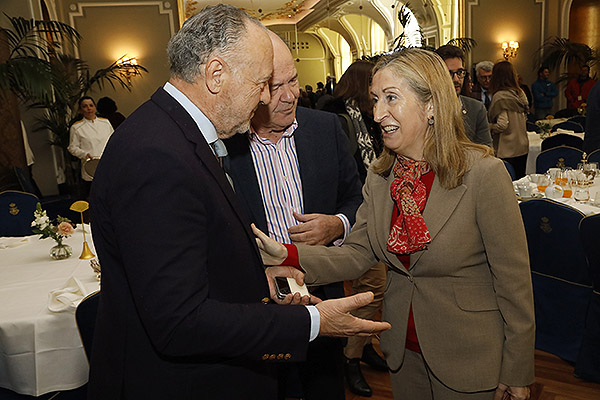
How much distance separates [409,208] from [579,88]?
11.0 meters

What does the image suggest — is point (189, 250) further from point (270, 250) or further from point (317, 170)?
point (317, 170)

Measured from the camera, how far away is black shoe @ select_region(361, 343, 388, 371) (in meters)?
3.27

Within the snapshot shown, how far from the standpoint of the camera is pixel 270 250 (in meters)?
1.72

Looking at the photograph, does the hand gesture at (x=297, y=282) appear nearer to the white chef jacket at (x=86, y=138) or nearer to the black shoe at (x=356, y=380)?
the black shoe at (x=356, y=380)

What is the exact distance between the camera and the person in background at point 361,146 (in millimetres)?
→ 3070

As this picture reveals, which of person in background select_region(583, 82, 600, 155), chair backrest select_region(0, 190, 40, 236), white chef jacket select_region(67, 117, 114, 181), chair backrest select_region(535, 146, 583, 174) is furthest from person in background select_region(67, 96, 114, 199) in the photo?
person in background select_region(583, 82, 600, 155)

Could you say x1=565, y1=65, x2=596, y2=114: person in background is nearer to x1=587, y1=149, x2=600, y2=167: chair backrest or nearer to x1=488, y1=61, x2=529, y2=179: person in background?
x1=488, y1=61, x2=529, y2=179: person in background

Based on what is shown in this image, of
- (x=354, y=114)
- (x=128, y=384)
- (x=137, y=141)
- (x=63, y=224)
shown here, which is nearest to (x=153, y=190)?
(x=137, y=141)

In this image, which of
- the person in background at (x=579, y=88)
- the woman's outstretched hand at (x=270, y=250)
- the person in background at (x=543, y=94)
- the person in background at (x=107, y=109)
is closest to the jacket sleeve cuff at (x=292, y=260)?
the woman's outstretched hand at (x=270, y=250)

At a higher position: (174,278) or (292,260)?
(174,278)

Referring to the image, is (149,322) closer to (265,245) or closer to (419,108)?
(265,245)

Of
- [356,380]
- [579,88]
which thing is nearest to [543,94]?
[579,88]

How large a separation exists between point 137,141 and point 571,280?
2670 mm

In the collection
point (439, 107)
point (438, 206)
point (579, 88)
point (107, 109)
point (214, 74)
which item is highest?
point (214, 74)
